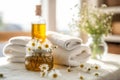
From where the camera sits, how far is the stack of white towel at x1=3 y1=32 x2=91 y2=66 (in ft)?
3.11

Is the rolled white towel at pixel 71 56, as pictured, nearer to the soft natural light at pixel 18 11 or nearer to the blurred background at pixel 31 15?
the blurred background at pixel 31 15

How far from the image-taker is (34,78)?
731 millimetres

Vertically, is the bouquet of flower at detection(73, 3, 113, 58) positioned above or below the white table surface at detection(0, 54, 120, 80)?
above

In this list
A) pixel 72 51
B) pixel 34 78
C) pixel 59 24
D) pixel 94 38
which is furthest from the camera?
pixel 59 24

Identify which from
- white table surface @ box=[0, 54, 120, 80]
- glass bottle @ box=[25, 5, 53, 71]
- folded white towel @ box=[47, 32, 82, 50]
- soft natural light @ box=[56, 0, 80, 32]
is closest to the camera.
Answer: white table surface @ box=[0, 54, 120, 80]

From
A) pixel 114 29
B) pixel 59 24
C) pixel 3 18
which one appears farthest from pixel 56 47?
pixel 114 29

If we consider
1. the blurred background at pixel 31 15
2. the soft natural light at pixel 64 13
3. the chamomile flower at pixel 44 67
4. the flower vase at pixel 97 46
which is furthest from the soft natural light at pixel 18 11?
the chamomile flower at pixel 44 67

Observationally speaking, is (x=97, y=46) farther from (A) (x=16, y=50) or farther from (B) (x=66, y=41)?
(A) (x=16, y=50)

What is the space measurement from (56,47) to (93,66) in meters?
0.19

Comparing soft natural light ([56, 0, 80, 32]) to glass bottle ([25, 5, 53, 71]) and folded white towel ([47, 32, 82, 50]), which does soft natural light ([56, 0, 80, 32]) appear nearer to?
folded white towel ([47, 32, 82, 50])

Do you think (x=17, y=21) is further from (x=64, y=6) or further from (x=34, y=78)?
(x=34, y=78)

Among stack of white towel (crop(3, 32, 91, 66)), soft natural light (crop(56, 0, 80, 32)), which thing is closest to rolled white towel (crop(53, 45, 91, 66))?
stack of white towel (crop(3, 32, 91, 66))

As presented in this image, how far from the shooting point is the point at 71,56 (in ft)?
3.10

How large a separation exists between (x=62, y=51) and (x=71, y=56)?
5cm
